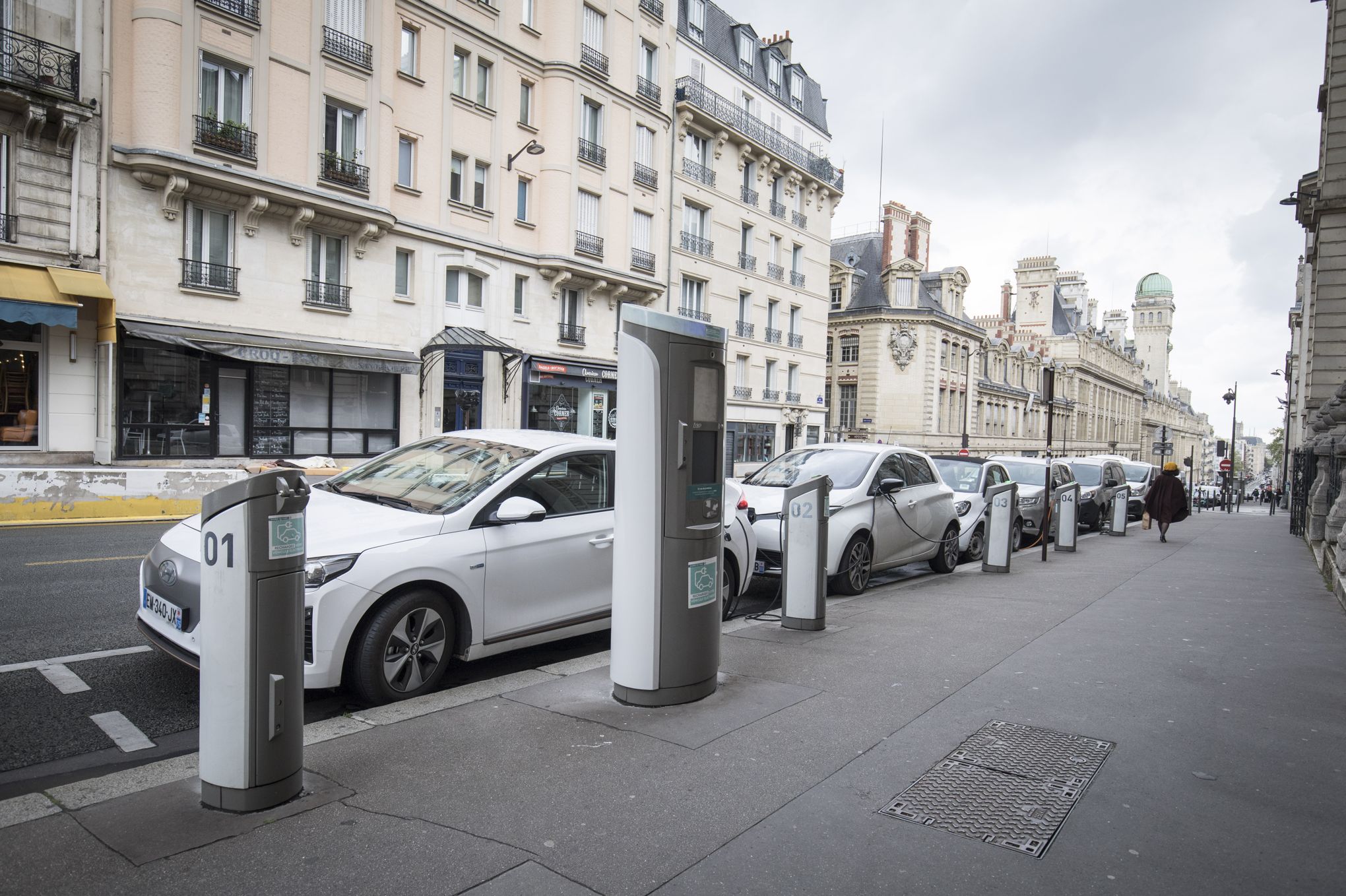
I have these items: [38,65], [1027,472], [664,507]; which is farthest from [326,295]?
[664,507]

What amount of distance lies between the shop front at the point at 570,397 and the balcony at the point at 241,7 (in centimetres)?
1166

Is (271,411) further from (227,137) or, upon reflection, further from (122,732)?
(122,732)

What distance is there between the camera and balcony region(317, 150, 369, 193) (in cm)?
2161

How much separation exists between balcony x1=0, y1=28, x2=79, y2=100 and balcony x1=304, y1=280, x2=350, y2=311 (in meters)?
6.03

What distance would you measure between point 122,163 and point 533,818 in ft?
65.5

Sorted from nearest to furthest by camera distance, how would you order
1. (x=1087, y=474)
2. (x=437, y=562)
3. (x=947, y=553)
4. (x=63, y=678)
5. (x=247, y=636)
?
(x=247, y=636)
(x=437, y=562)
(x=63, y=678)
(x=947, y=553)
(x=1087, y=474)

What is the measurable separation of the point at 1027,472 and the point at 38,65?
69.3 ft

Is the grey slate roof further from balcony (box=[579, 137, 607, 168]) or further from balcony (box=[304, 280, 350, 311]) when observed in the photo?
balcony (box=[304, 280, 350, 311])

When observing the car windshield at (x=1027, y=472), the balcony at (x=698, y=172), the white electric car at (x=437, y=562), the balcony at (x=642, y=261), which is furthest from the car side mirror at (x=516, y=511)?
the balcony at (x=698, y=172)

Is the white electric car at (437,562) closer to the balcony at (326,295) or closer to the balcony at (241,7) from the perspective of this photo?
the balcony at (326,295)

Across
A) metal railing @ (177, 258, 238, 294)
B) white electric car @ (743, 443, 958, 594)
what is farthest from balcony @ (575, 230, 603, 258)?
white electric car @ (743, 443, 958, 594)

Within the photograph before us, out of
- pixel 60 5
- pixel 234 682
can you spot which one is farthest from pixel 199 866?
pixel 60 5

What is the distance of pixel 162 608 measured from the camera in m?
4.98

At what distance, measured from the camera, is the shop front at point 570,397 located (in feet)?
92.7
